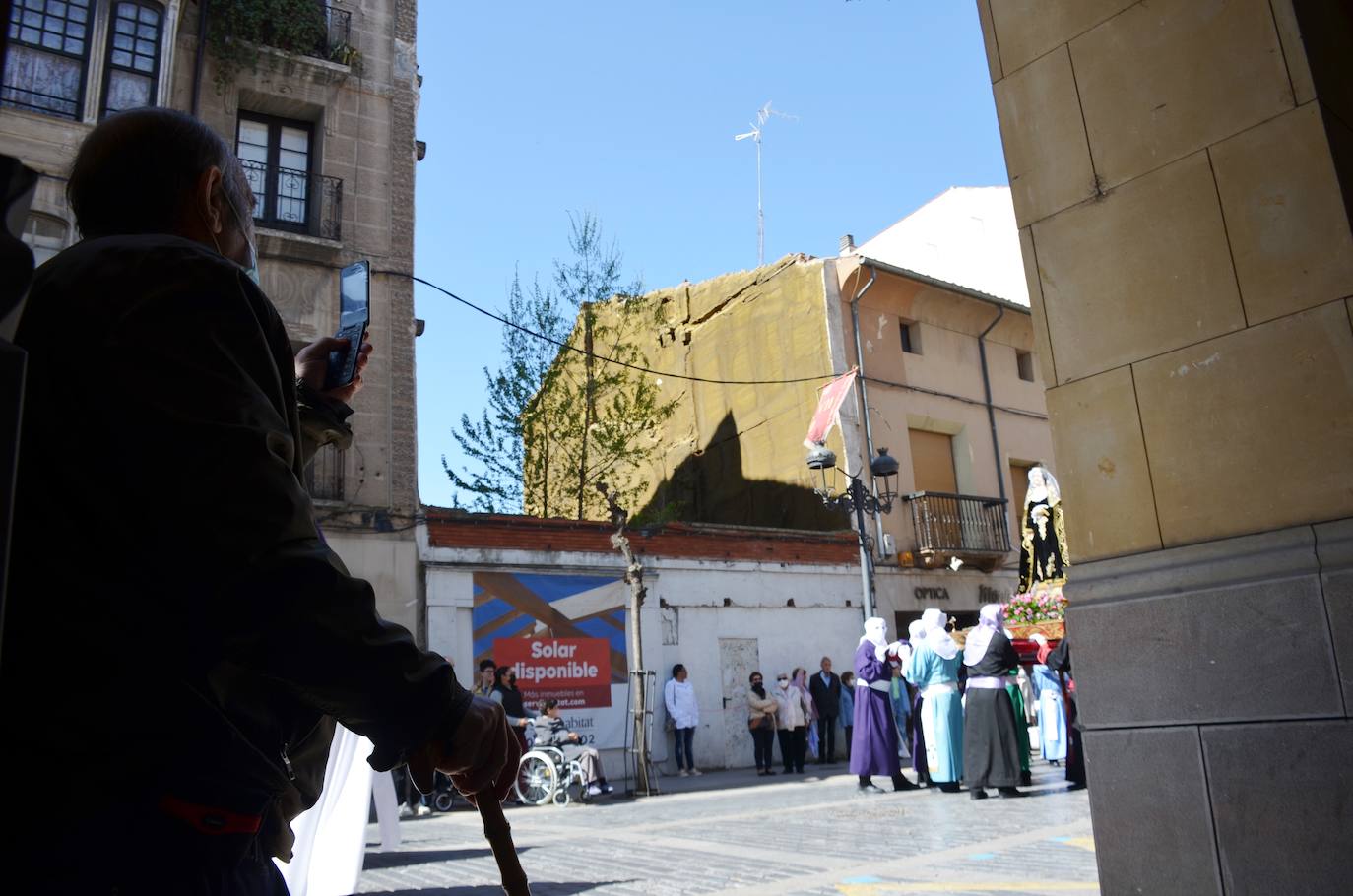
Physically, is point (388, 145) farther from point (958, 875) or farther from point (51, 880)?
point (51, 880)

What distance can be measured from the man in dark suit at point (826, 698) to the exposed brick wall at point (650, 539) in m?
2.89

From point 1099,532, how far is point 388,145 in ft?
59.7

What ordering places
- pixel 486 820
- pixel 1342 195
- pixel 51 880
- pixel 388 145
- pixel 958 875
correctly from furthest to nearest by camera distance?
pixel 388 145 → pixel 958 875 → pixel 1342 195 → pixel 486 820 → pixel 51 880

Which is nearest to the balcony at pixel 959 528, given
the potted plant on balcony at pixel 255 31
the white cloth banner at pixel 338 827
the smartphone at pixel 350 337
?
the potted plant on balcony at pixel 255 31

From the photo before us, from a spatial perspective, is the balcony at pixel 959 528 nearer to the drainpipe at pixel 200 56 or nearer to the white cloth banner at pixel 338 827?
the drainpipe at pixel 200 56

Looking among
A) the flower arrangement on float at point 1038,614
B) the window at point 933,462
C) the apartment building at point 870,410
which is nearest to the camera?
the flower arrangement on float at point 1038,614

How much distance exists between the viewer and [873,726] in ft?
42.4

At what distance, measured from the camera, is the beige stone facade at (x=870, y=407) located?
24281 millimetres

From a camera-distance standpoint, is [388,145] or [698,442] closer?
[388,145]

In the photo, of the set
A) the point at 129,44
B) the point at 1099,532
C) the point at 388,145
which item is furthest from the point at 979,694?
the point at 129,44

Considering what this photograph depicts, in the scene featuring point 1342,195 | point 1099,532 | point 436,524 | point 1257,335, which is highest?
point 436,524

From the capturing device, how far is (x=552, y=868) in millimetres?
7367

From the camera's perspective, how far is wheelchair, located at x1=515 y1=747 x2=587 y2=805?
13727mm

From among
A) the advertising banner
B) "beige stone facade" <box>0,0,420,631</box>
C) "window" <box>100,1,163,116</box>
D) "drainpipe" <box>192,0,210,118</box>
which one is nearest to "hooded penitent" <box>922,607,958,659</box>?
the advertising banner
